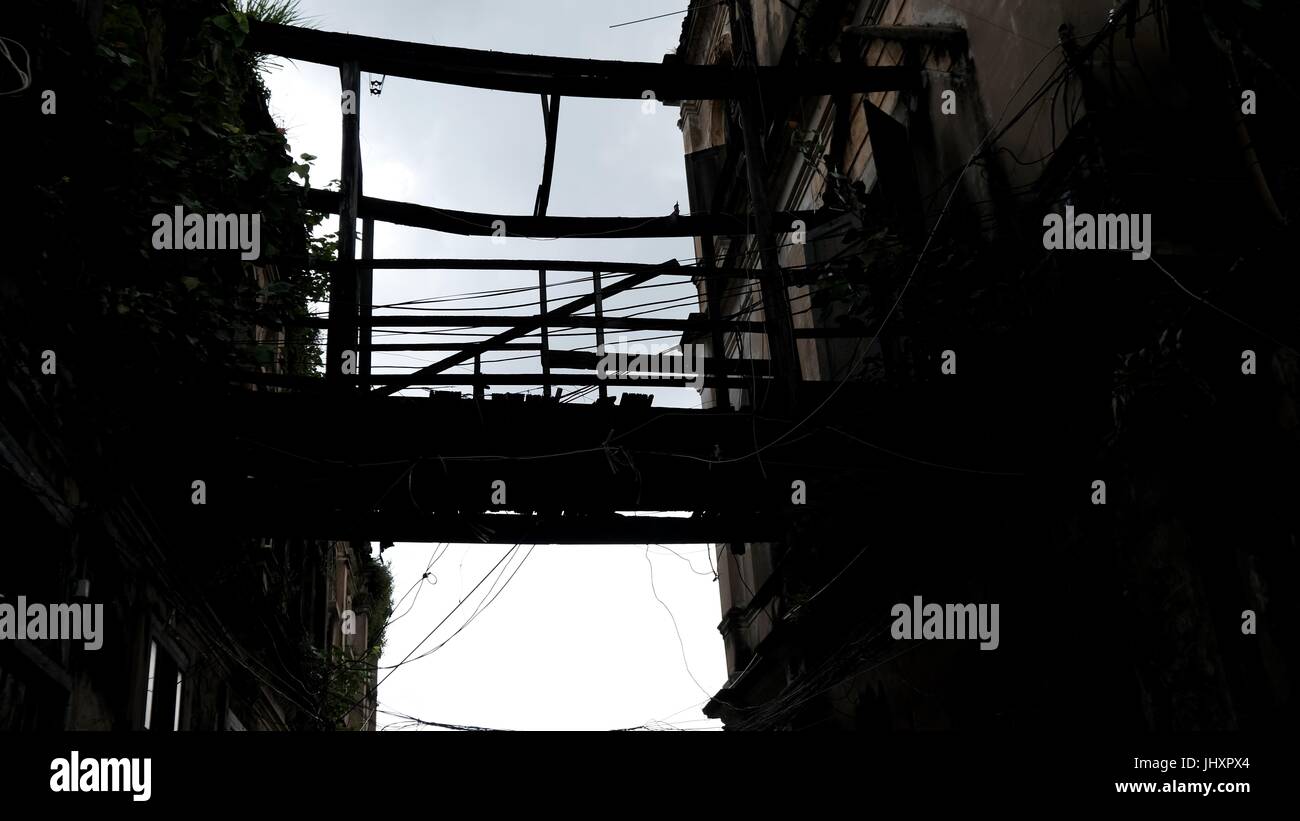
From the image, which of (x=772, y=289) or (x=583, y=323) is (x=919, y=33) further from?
(x=583, y=323)

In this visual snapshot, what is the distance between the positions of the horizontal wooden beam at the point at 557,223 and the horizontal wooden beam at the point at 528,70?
1.29m

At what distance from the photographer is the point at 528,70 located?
8773 mm

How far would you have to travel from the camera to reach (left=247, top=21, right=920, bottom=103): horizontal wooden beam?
8312 mm

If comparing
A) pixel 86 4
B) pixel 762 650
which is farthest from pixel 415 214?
pixel 762 650

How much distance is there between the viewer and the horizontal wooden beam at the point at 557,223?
9.87 metres

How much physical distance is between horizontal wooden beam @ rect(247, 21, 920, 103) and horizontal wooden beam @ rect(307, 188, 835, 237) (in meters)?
1.29

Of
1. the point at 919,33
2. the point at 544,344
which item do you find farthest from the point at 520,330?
the point at 919,33

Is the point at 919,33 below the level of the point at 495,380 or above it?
above

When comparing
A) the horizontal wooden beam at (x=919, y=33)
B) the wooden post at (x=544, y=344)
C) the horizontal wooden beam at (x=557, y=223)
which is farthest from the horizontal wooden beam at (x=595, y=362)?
the horizontal wooden beam at (x=919, y=33)

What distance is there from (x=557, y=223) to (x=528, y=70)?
1.80 metres

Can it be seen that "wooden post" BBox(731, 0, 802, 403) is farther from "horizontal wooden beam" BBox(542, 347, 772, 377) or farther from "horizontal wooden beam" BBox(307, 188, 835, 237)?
"horizontal wooden beam" BBox(307, 188, 835, 237)

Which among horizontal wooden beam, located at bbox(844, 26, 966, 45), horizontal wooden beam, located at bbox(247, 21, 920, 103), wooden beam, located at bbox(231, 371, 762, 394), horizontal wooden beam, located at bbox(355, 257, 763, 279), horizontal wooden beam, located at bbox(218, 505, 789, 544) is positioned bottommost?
horizontal wooden beam, located at bbox(218, 505, 789, 544)

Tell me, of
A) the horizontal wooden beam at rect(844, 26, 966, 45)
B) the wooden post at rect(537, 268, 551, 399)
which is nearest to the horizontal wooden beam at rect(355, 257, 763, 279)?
the wooden post at rect(537, 268, 551, 399)
